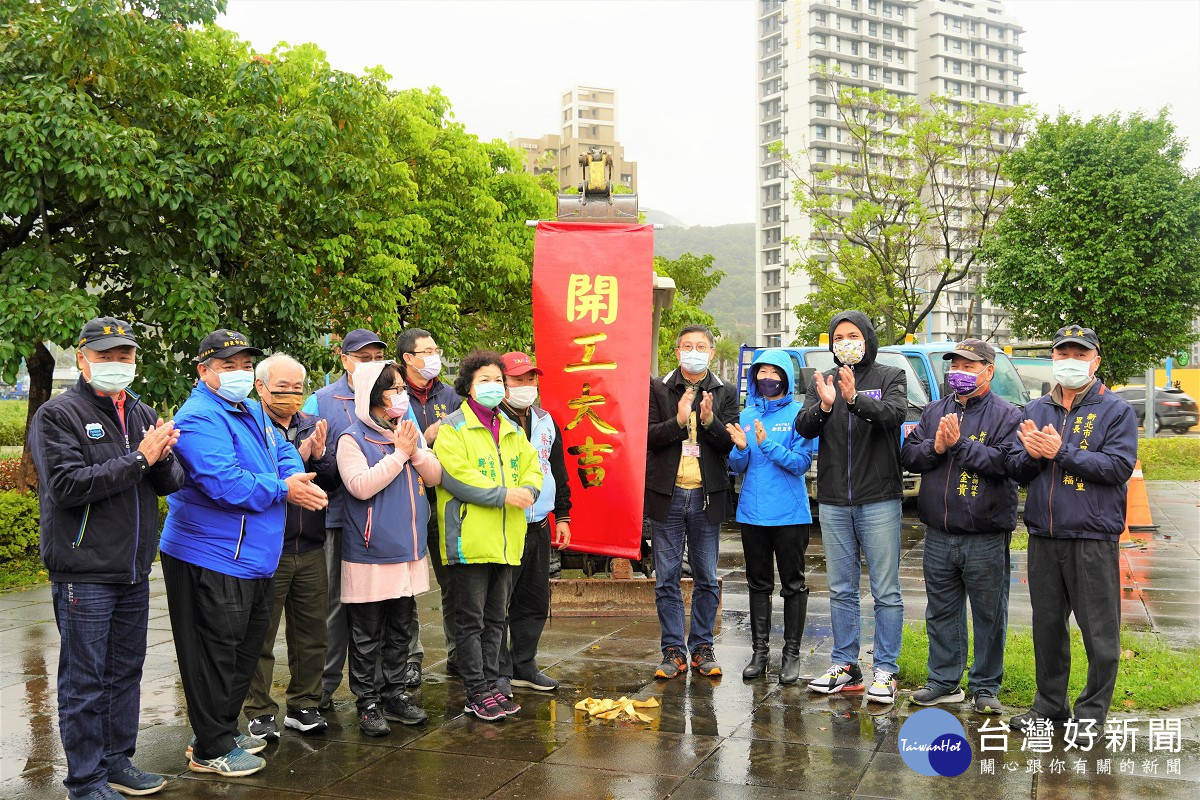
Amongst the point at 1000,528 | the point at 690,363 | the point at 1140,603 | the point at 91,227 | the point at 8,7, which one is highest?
the point at 8,7

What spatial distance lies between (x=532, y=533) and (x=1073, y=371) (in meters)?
3.01

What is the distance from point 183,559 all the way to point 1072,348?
437 centimetres

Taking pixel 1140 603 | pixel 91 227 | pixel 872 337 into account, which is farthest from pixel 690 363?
pixel 91 227

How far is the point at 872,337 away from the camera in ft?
19.8

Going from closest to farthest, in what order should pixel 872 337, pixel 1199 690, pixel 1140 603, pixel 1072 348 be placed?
pixel 1072 348 → pixel 1199 690 → pixel 872 337 → pixel 1140 603

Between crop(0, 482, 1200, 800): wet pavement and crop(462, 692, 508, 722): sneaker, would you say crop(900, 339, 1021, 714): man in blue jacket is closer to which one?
crop(0, 482, 1200, 800): wet pavement

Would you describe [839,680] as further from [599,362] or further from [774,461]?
[599,362]

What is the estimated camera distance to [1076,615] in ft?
16.7

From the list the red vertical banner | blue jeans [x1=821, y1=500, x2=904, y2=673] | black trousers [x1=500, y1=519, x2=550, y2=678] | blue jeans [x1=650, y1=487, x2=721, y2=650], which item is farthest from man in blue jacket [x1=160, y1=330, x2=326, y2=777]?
blue jeans [x1=821, y1=500, x2=904, y2=673]

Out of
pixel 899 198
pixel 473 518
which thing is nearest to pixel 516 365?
pixel 473 518

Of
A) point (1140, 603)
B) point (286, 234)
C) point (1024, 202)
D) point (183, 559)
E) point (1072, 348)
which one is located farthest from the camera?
point (1024, 202)

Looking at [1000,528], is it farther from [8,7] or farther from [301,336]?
[8,7]

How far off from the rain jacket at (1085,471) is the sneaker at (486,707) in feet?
9.60

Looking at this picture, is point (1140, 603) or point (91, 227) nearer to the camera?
point (1140, 603)
